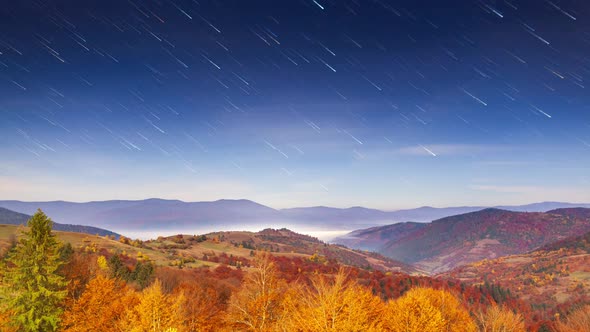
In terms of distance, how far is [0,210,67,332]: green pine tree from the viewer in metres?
38.7

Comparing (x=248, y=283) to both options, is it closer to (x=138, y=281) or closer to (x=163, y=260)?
(x=138, y=281)

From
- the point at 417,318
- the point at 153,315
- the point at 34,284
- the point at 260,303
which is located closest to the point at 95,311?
the point at 34,284

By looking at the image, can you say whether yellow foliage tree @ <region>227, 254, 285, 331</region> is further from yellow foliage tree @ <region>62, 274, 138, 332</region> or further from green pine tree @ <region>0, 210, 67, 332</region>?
green pine tree @ <region>0, 210, 67, 332</region>

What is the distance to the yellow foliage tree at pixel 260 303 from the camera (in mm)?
36000

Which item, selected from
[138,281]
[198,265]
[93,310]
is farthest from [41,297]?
[198,265]

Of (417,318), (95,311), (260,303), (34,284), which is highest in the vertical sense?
(34,284)

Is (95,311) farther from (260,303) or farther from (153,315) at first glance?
(260,303)

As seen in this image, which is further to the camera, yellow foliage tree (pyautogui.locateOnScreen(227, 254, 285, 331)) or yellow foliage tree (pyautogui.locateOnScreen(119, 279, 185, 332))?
yellow foliage tree (pyautogui.locateOnScreen(119, 279, 185, 332))

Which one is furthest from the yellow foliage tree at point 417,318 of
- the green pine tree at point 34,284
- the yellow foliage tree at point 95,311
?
the green pine tree at point 34,284

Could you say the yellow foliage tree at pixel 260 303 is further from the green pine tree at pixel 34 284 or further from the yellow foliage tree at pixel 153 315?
the green pine tree at pixel 34 284

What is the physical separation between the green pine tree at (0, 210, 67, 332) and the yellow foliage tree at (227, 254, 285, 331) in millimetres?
19334

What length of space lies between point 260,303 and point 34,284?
2413 centimetres

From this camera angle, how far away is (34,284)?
39.4 m

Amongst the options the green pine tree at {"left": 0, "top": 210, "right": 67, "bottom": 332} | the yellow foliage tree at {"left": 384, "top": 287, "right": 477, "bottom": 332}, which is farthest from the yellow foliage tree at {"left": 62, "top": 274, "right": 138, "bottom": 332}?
the yellow foliage tree at {"left": 384, "top": 287, "right": 477, "bottom": 332}
